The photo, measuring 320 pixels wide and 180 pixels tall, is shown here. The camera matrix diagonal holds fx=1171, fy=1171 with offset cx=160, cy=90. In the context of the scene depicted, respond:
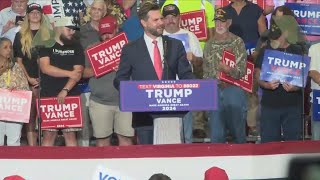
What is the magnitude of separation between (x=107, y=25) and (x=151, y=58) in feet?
6.42

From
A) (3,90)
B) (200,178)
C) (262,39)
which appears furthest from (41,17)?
(200,178)

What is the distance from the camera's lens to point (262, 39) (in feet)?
55.4

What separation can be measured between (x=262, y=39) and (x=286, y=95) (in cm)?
112

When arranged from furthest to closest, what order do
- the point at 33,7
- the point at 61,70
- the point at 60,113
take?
the point at 33,7 < the point at 61,70 < the point at 60,113

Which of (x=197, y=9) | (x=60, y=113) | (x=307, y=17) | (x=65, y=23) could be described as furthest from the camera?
(x=197, y=9)

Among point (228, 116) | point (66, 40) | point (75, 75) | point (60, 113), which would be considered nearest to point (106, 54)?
point (75, 75)

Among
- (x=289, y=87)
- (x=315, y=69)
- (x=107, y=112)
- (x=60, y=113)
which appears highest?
(x=315, y=69)

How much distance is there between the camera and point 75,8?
696 inches

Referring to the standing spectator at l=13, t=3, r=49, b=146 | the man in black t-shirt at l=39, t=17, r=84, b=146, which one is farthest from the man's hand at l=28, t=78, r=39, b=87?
the man in black t-shirt at l=39, t=17, r=84, b=146

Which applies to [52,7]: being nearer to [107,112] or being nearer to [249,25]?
[107,112]

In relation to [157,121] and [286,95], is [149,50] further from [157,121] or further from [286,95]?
[286,95]

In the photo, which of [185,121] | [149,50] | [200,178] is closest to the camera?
[200,178]

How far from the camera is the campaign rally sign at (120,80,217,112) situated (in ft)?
44.4

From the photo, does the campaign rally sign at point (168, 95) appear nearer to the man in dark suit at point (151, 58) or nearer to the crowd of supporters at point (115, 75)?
the man in dark suit at point (151, 58)
